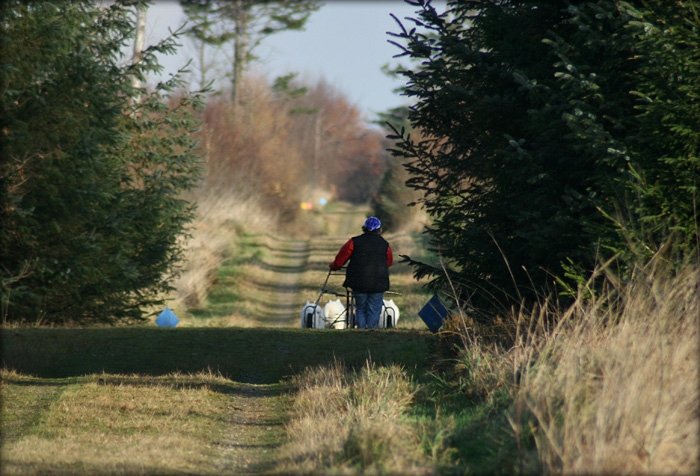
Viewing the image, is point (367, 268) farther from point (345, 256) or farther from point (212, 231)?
point (212, 231)

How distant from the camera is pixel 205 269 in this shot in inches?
944

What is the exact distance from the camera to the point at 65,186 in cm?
1472

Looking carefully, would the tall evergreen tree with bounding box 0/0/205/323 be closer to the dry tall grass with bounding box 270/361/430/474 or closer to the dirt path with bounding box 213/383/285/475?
the dirt path with bounding box 213/383/285/475

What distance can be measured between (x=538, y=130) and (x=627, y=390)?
13.4 feet

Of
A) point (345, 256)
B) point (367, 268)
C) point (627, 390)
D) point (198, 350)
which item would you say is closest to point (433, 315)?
point (367, 268)

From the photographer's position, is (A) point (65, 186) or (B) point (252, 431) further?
(A) point (65, 186)

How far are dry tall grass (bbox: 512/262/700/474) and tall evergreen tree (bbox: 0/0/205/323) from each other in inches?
404

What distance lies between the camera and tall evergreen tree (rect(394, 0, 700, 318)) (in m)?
7.49

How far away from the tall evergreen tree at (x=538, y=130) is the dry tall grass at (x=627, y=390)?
956mm

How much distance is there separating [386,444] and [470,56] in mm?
5482

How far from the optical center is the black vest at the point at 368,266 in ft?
41.1

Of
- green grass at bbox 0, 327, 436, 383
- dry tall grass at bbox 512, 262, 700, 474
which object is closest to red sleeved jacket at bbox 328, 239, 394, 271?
green grass at bbox 0, 327, 436, 383

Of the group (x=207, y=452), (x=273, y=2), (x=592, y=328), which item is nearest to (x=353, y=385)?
(x=207, y=452)

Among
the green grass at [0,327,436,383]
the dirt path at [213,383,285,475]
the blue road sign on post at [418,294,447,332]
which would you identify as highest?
the blue road sign on post at [418,294,447,332]
